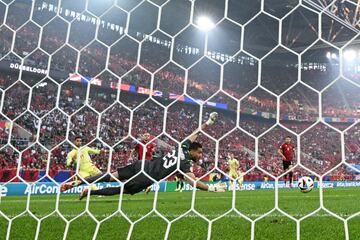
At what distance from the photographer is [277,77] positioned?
74.7ft

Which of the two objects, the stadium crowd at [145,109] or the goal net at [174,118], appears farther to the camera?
the stadium crowd at [145,109]

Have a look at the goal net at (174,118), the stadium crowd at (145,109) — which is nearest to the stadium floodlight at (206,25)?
the goal net at (174,118)

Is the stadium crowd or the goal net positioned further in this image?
the stadium crowd

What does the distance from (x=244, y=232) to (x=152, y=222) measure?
29.7 inches

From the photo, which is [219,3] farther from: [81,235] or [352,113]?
[81,235]

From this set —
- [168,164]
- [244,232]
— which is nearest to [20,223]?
[168,164]

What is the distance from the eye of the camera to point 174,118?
47.0 ft

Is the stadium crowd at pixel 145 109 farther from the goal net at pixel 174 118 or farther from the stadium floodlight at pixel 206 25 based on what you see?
the stadium floodlight at pixel 206 25

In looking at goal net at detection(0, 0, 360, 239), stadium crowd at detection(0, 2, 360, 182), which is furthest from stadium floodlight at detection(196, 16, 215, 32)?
stadium crowd at detection(0, 2, 360, 182)

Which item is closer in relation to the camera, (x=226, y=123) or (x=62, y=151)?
(x=62, y=151)

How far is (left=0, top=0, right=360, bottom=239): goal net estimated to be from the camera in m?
2.19

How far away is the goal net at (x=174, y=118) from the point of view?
7.17 feet

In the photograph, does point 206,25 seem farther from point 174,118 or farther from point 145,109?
point 145,109

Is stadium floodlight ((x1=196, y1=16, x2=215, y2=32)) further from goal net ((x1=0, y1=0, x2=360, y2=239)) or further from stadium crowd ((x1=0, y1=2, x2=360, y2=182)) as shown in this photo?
stadium crowd ((x1=0, y1=2, x2=360, y2=182))
